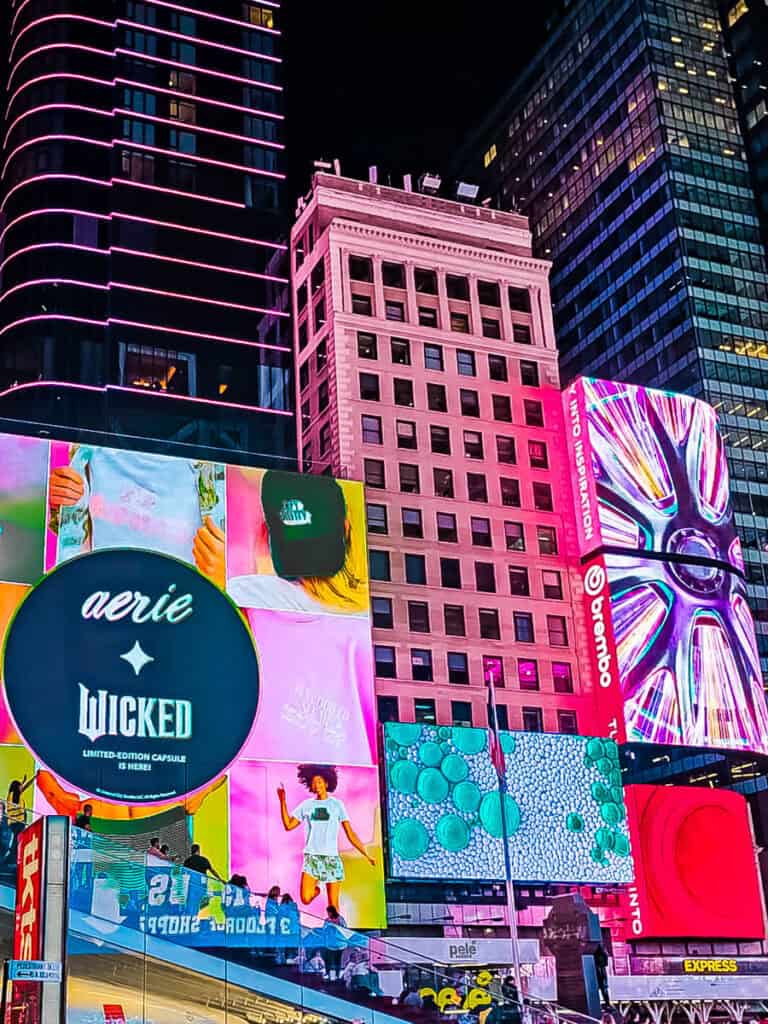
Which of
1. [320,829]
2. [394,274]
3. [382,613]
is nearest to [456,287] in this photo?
[394,274]

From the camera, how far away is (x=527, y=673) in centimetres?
8238

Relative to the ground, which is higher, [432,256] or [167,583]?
[432,256]

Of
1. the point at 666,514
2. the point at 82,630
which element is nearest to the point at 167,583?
the point at 82,630

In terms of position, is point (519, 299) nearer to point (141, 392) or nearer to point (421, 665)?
point (421, 665)

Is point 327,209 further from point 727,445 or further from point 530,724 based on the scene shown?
point 727,445

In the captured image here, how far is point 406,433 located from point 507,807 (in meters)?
25.2

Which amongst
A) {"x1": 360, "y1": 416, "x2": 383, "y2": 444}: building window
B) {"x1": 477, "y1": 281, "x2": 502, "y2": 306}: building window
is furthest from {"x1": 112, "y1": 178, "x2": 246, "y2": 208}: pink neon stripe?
{"x1": 360, "y1": 416, "x2": 383, "y2": 444}: building window

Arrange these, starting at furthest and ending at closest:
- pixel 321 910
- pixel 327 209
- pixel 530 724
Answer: pixel 327 209, pixel 530 724, pixel 321 910

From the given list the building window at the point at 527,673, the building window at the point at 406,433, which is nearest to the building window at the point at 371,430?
the building window at the point at 406,433

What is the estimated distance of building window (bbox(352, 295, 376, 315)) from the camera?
293ft

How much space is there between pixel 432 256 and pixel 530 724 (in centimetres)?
3257

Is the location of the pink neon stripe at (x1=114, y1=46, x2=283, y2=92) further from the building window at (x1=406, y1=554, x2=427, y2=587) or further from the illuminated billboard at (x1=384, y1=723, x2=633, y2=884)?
the illuminated billboard at (x1=384, y1=723, x2=633, y2=884)

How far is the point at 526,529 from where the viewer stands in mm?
86062

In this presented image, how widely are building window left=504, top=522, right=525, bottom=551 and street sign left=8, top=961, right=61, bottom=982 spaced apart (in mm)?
63626
